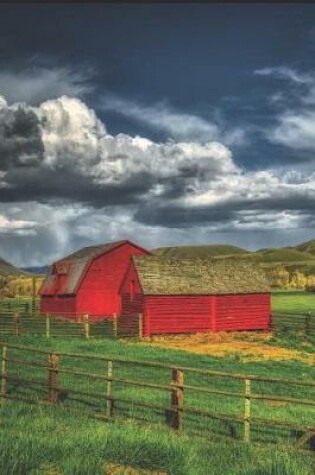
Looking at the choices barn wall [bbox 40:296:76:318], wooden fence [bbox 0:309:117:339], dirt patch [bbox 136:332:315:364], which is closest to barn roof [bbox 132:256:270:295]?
dirt patch [bbox 136:332:315:364]

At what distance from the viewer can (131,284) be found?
40.7 meters

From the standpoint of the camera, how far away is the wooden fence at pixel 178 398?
11.8 m

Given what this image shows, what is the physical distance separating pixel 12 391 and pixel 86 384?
6.99 ft

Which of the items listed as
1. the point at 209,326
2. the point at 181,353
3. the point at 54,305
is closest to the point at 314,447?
the point at 181,353

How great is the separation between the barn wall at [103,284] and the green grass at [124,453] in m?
35.2

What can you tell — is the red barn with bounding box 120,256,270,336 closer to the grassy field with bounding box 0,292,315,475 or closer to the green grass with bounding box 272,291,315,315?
the green grass with bounding box 272,291,315,315

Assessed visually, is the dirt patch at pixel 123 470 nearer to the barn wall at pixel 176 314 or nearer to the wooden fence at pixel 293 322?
the barn wall at pixel 176 314

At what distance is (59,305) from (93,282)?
3.74 metres

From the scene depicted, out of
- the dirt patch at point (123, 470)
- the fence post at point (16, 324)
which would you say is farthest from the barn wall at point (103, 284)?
the dirt patch at point (123, 470)

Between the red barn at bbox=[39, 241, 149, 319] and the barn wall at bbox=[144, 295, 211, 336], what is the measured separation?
25.7 ft

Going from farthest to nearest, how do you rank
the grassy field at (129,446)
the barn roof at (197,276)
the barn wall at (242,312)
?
1. the barn wall at (242,312)
2. the barn roof at (197,276)
3. the grassy field at (129,446)

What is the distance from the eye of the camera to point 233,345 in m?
34.4

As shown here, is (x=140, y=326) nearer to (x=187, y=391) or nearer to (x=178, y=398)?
(x=187, y=391)

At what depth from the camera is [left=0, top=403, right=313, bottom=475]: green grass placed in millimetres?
8719
